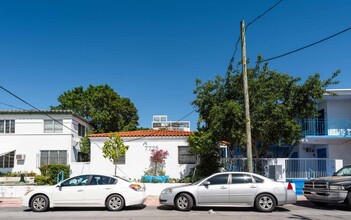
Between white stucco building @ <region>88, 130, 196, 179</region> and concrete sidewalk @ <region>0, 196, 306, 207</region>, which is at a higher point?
white stucco building @ <region>88, 130, 196, 179</region>

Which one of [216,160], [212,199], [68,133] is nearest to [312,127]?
[216,160]

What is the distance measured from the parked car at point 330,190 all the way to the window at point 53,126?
1977cm

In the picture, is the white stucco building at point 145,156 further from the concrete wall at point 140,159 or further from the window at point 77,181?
the window at point 77,181

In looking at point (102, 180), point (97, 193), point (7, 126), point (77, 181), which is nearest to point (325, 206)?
point (102, 180)

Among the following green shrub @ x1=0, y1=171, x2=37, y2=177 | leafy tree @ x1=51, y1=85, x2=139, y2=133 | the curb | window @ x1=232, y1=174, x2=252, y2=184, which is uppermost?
leafy tree @ x1=51, y1=85, x2=139, y2=133

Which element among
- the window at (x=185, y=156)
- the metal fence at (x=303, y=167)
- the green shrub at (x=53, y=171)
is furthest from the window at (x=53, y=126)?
the metal fence at (x=303, y=167)

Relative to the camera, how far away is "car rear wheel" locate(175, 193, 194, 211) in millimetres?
11289

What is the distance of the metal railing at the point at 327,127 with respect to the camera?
19.5 m

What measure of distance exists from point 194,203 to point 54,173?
40.4ft

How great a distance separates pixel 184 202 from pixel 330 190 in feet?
17.3

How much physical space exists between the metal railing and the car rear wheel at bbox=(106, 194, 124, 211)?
41.2ft

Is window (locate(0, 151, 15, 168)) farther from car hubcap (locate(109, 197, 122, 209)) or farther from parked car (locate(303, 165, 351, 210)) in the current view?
parked car (locate(303, 165, 351, 210))

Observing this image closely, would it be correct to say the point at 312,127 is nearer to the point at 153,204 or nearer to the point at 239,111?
the point at 239,111

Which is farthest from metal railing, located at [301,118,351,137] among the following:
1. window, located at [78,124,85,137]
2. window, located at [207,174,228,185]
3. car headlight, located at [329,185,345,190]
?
window, located at [78,124,85,137]
